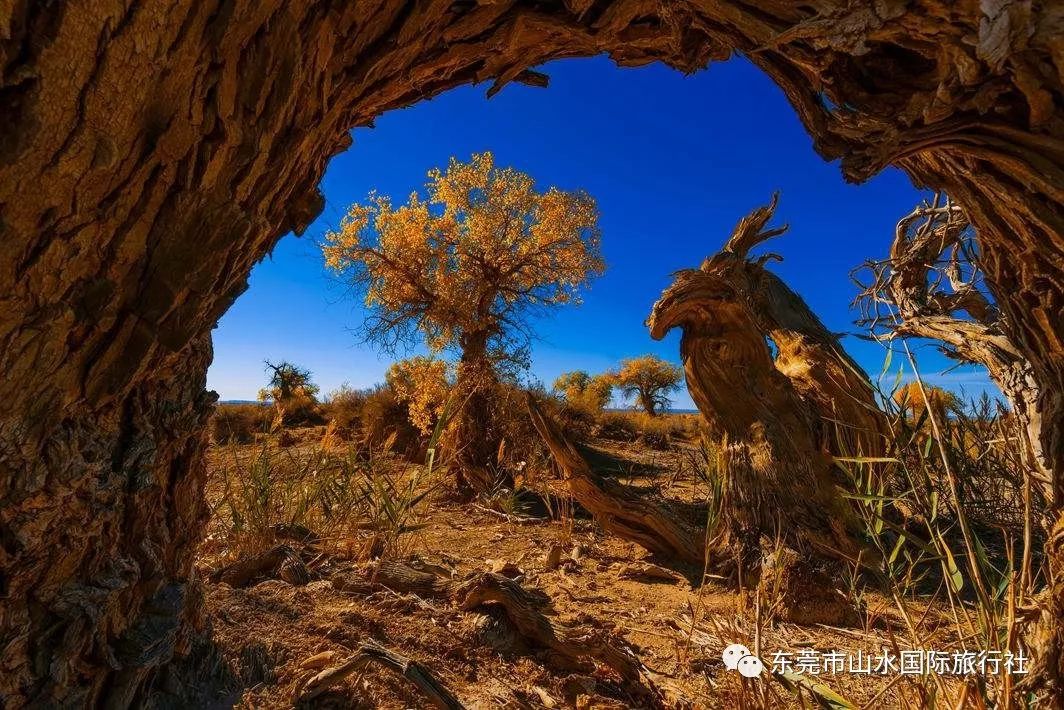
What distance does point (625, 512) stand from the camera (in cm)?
632

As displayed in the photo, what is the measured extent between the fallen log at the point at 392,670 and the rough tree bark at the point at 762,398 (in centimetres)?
423

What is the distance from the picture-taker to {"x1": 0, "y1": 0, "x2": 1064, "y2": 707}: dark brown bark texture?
51.3 inches

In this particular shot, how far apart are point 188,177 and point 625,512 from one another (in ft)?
18.9

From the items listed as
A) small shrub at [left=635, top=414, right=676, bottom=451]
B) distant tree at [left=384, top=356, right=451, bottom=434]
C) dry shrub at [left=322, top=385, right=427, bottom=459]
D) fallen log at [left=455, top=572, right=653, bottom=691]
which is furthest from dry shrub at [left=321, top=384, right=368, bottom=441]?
fallen log at [left=455, top=572, right=653, bottom=691]

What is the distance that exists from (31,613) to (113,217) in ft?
3.70

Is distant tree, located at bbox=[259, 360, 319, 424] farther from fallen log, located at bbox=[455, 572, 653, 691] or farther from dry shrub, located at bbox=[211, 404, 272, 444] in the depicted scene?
fallen log, located at bbox=[455, 572, 653, 691]

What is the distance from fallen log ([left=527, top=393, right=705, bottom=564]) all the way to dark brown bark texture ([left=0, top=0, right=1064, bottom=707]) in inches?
180

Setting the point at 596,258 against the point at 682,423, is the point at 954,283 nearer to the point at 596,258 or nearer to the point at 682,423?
the point at 596,258

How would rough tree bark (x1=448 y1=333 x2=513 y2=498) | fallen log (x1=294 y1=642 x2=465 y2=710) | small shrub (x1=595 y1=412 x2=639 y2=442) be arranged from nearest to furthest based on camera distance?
fallen log (x1=294 y1=642 x2=465 y2=710) → rough tree bark (x1=448 y1=333 x2=513 y2=498) → small shrub (x1=595 y1=412 x2=639 y2=442)

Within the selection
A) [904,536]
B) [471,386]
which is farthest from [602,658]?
[471,386]

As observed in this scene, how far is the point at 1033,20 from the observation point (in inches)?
58.8

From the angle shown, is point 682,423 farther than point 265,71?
Yes

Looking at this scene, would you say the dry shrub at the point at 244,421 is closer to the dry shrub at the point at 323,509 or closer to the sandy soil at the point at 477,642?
the dry shrub at the point at 323,509

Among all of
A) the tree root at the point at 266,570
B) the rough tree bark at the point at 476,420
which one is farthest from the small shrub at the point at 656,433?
the tree root at the point at 266,570
